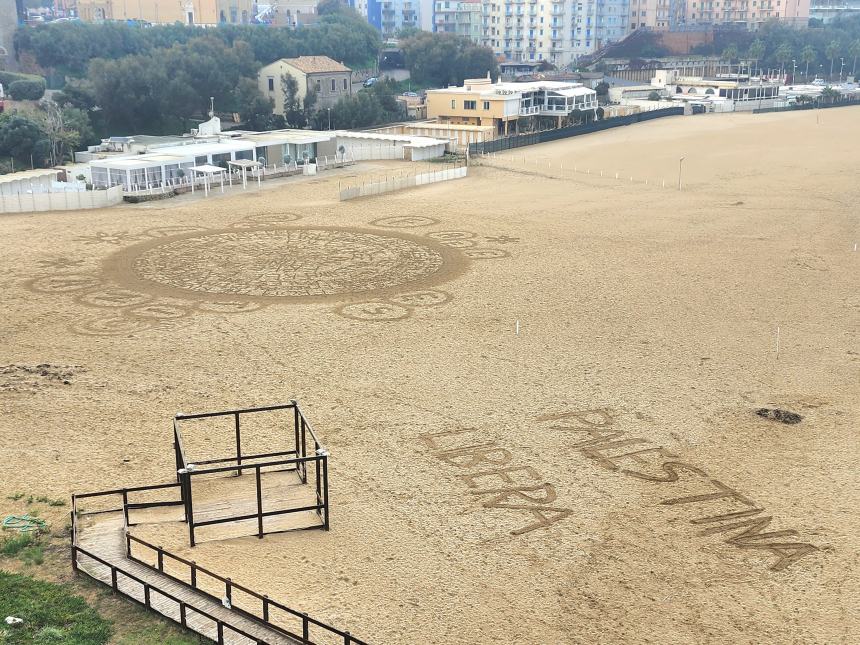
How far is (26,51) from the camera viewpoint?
100m

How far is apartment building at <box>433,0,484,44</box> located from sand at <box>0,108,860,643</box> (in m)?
119

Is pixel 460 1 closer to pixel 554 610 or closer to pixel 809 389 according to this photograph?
pixel 809 389

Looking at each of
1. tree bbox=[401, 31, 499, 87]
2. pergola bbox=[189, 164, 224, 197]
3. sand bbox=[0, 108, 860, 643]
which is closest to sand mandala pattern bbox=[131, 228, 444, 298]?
sand bbox=[0, 108, 860, 643]

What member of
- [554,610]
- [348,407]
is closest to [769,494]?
[554,610]

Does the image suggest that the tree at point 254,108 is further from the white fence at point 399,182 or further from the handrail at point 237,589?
the handrail at point 237,589

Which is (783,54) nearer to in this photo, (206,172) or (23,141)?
(206,172)

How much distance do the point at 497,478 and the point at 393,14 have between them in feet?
578

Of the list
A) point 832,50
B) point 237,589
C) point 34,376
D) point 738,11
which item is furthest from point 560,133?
point 738,11

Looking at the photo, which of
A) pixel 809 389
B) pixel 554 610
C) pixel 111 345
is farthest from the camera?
pixel 111 345

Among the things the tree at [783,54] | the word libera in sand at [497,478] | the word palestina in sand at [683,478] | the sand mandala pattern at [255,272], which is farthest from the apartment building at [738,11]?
the word libera in sand at [497,478]

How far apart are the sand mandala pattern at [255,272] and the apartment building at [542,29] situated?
387 ft

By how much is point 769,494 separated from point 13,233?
37099 mm

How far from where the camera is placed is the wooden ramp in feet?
46.0

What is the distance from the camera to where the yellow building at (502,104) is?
85062mm
